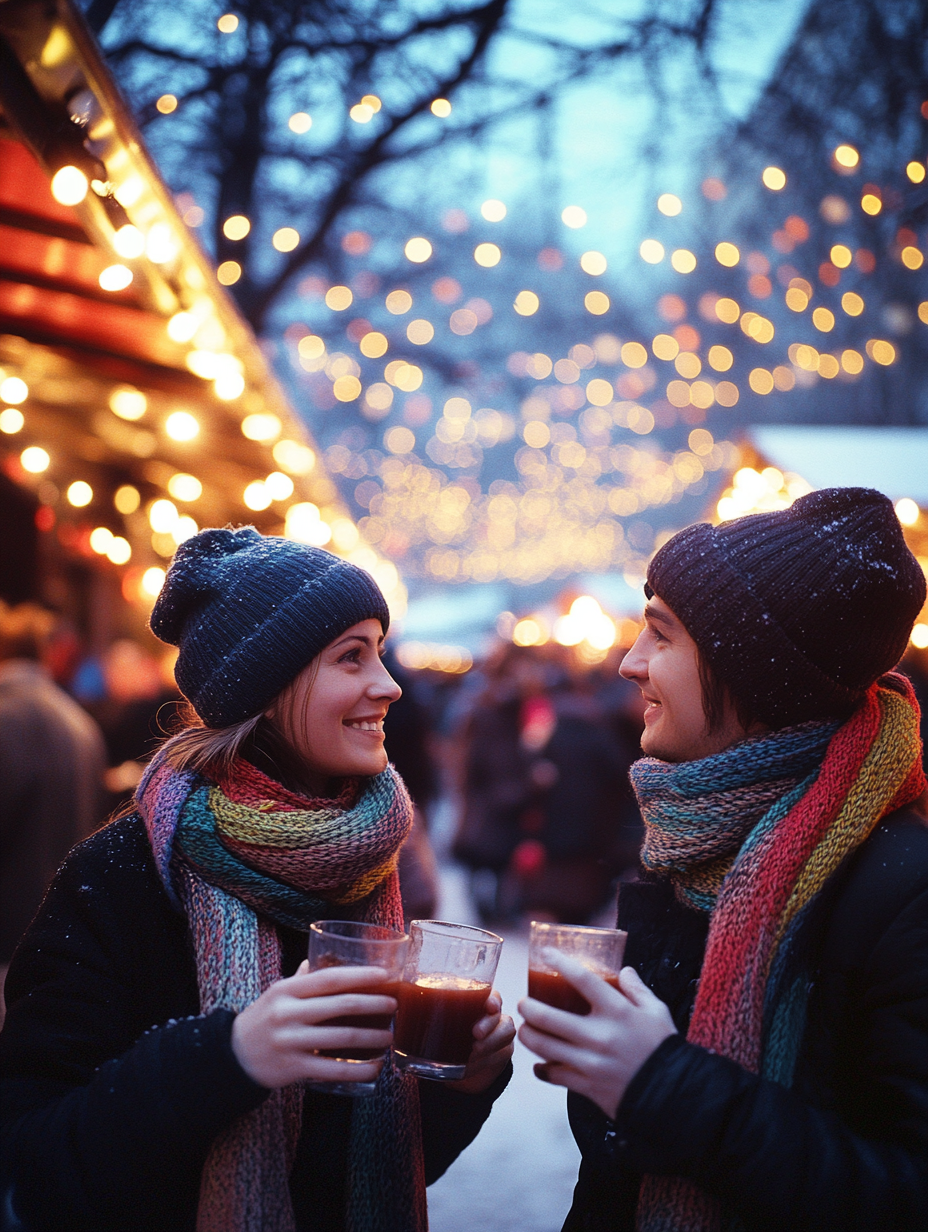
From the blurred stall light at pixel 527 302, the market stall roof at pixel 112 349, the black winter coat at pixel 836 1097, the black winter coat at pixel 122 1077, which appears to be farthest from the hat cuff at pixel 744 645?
the blurred stall light at pixel 527 302

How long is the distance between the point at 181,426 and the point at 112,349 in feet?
2.98

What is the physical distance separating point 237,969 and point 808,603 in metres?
1.15

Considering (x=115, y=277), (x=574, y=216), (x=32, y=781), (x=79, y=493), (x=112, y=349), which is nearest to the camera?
(x=115, y=277)

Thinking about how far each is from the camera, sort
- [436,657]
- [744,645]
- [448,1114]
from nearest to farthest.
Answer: [744,645] < [448,1114] < [436,657]

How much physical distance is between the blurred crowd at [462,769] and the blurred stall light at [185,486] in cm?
140

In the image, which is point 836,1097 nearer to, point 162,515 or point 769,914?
point 769,914

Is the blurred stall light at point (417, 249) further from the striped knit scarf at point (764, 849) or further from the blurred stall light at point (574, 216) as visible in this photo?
the striped knit scarf at point (764, 849)

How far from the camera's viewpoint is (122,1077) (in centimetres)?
154

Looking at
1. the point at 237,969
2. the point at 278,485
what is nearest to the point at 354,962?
the point at 237,969

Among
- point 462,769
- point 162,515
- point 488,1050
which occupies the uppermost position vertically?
point 162,515

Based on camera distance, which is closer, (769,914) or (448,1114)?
(769,914)

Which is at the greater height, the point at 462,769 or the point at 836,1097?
the point at 836,1097

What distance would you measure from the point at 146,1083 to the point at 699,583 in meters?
1.22

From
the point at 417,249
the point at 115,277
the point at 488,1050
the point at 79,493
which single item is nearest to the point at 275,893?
the point at 488,1050
